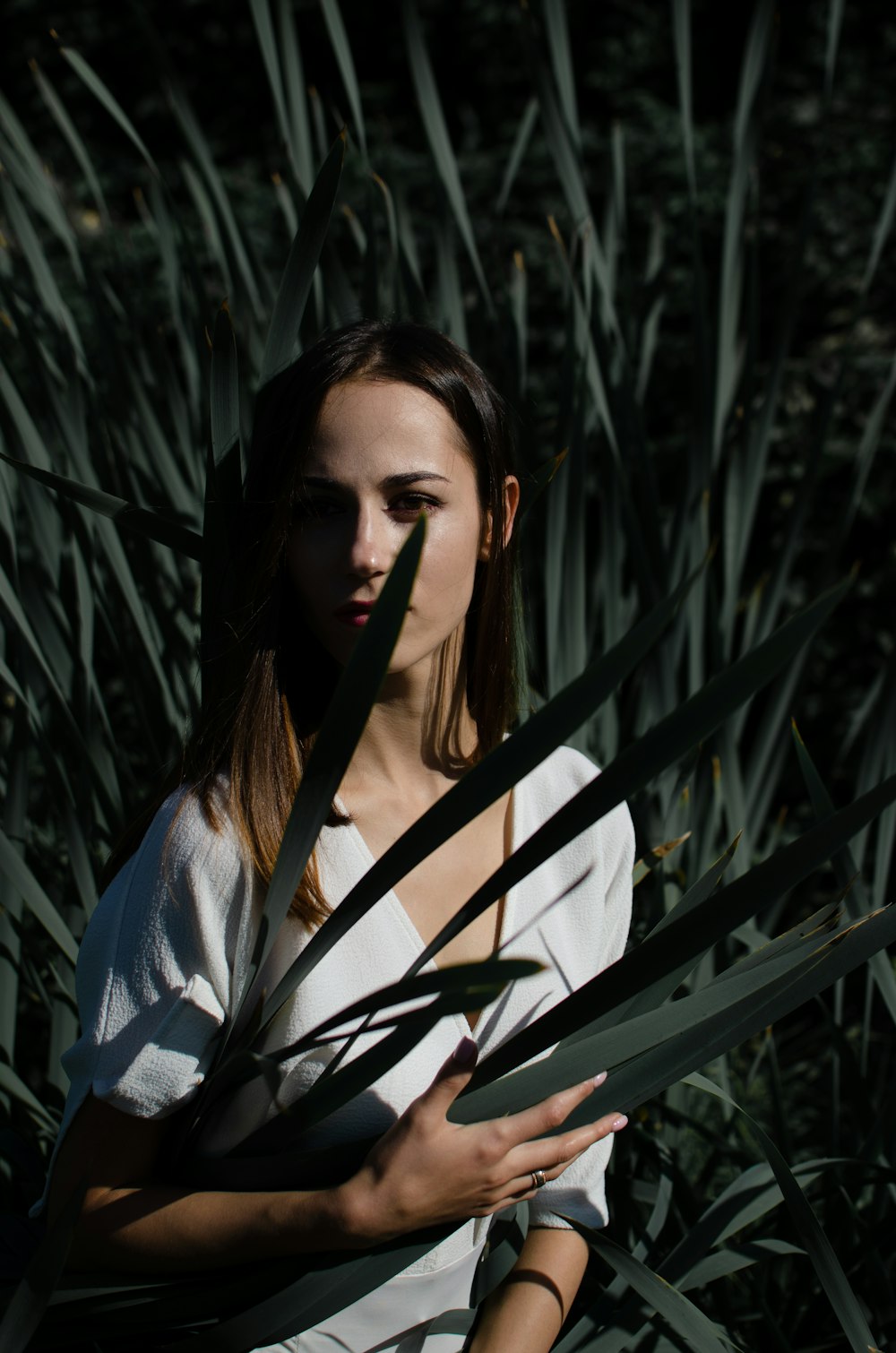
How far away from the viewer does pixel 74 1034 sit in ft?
3.59

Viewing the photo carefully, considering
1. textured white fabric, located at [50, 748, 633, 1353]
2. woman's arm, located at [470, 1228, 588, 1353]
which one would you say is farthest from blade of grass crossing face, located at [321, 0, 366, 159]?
woman's arm, located at [470, 1228, 588, 1353]

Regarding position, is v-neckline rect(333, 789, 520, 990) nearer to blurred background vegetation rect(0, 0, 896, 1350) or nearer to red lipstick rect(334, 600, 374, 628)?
red lipstick rect(334, 600, 374, 628)

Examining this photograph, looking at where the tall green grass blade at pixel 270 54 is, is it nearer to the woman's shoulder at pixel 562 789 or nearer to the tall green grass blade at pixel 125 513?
the tall green grass blade at pixel 125 513

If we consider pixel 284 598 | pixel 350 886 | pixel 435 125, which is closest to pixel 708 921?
pixel 350 886

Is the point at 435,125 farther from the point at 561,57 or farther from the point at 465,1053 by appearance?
the point at 465,1053

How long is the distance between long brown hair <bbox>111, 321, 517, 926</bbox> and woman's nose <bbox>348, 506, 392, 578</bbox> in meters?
0.06

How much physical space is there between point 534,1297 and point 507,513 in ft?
1.88

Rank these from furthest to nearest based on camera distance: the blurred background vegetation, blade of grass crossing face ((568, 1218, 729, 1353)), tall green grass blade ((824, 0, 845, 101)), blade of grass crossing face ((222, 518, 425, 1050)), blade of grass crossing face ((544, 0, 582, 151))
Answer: tall green grass blade ((824, 0, 845, 101)), blade of grass crossing face ((544, 0, 582, 151)), the blurred background vegetation, blade of grass crossing face ((568, 1218, 729, 1353)), blade of grass crossing face ((222, 518, 425, 1050))

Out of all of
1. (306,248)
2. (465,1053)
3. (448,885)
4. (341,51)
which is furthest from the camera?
(341,51)

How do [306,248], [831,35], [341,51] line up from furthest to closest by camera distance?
[831,35], [341,51], [306,248]

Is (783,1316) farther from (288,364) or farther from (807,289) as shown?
(807,289)

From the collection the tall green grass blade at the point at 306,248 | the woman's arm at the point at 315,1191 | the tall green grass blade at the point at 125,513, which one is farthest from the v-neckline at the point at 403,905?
the tall green grass blade at the point at 306,248

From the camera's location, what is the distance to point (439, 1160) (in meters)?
0.63

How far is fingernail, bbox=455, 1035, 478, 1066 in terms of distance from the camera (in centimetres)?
62
